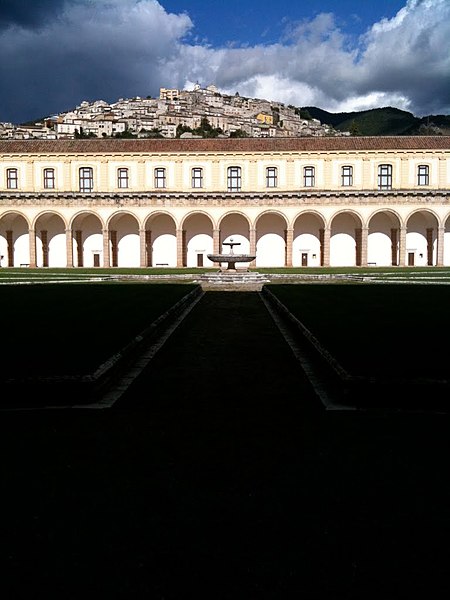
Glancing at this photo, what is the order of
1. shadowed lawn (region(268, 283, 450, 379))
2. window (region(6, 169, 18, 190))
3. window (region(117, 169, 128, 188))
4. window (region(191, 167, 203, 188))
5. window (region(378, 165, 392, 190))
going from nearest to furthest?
shadowed lawn (region(268, 283, 450, 379)) < window (region(378, 165, 392, 190)) < window (region(191, 167, 203, 188)) < window (region(117, 169, 128, 188)) < window (region(6, 169, 18, 190))

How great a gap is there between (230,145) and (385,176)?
1200cm

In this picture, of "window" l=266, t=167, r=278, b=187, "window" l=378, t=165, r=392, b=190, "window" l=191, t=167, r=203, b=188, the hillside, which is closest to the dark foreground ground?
"window" l=266, t=167, r=278, b=187

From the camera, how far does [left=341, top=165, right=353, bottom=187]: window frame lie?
1805 inches

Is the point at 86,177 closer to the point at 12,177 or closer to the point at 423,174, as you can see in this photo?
the point at 12,177

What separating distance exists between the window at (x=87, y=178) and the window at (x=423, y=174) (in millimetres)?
24747

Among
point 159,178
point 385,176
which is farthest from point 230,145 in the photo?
point 385,176

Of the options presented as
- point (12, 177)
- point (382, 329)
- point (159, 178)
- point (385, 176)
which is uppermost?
point (12, 177)

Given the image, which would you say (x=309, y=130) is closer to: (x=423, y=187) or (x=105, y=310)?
(x=423, y=187)

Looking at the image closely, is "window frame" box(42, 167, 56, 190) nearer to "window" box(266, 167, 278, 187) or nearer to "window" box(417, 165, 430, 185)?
"window" box(266, 167, 278, 187)

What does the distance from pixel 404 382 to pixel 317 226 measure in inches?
1675

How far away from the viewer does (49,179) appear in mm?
47156

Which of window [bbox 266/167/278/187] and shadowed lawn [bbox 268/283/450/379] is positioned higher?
window [bbox 266/167/278/187]

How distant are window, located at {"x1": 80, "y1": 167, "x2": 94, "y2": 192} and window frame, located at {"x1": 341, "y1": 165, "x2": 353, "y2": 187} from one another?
19174 mm

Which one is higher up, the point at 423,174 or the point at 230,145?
the point at 230,145
